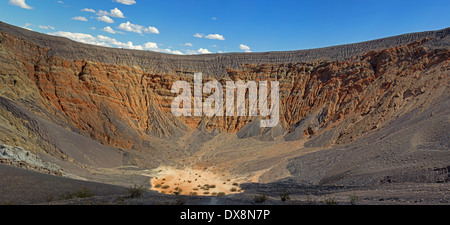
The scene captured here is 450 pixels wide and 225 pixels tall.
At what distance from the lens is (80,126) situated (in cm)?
3161

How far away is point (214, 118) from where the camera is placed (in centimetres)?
4569

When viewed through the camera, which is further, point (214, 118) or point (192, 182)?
point (214, 118)

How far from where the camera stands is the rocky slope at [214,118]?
996 inches

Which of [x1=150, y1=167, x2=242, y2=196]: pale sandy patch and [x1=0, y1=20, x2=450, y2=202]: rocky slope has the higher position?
[x1=0, y1=20, x2=450, y2=202]: rocky slope

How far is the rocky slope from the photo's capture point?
2530 centimetres

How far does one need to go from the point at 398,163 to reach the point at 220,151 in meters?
22.9

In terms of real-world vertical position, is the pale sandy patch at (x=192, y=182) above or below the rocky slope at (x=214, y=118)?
below

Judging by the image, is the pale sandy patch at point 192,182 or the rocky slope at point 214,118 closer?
the pale sandy patch at point 192,182

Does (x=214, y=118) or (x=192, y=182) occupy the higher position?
(x=214, y=118)

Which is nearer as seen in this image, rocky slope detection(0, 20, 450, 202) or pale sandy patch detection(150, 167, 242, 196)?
pale sandy patch detection(150, 167, 242, 196)

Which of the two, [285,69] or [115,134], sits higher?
[285,69]

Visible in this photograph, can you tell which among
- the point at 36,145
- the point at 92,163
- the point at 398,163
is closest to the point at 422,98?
the point at 398,163

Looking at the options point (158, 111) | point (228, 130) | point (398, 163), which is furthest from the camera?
point (228, 130)

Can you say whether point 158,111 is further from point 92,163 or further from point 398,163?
point 398,163
